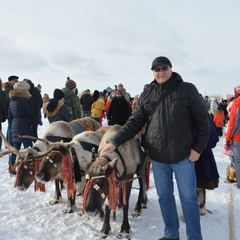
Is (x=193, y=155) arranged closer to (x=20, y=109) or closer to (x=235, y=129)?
(x=235, y=129)

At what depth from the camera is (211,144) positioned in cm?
415

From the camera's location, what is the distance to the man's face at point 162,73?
132 inches

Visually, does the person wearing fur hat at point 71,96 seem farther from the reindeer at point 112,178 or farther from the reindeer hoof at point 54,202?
the reindeer at point 112,178

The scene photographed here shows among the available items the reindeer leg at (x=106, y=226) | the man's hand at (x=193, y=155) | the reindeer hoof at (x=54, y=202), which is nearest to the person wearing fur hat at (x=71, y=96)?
the reindeer hoof at (x=54, y=202)

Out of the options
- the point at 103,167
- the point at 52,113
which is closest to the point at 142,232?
the point at 103,167

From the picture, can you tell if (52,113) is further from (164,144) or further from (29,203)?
(164,144)

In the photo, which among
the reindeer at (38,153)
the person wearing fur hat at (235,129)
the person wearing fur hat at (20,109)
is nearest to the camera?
the reindeer at (38,153)

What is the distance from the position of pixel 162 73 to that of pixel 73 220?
103 inches

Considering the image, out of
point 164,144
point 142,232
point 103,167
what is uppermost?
point 164,144

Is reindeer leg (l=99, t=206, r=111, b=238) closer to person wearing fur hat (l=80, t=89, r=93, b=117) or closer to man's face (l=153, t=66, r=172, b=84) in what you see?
man's face (l=153, t=66, r=172, b=84)

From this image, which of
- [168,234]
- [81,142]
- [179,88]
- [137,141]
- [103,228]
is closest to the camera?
[179,88]

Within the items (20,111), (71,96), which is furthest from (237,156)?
(20,111)

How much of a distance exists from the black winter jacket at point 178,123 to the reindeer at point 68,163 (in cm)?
155

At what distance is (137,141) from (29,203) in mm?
2255
